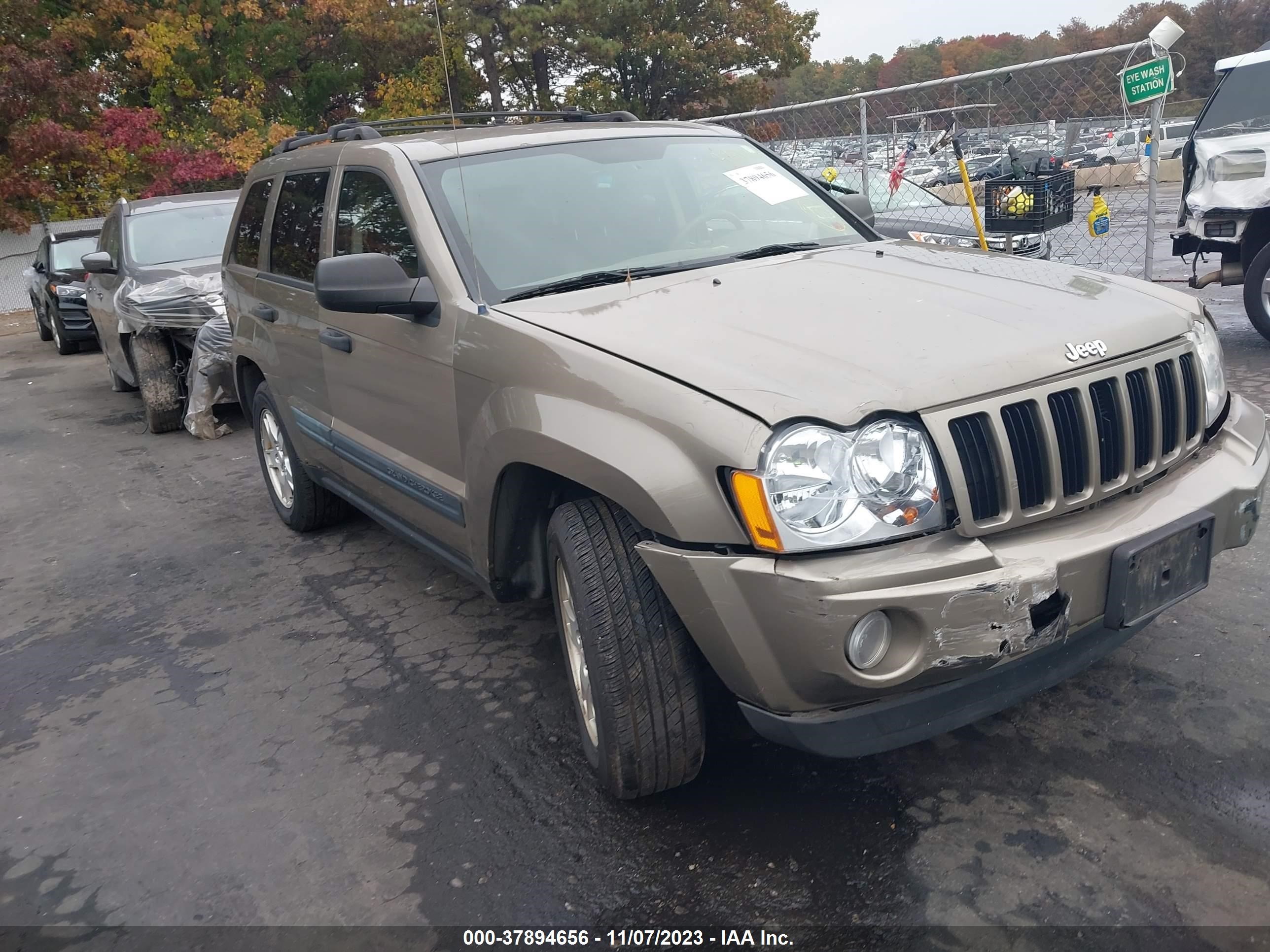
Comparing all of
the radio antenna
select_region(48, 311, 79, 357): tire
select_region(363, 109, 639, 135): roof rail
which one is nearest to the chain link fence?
select_region(363, 109, 639, 135): roof rail

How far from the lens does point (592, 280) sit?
333 cm

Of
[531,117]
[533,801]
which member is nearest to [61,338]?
[531,117]

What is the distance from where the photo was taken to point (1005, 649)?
2332 millimetres

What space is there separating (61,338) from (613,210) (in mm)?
13434

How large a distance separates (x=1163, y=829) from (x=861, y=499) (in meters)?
1.16

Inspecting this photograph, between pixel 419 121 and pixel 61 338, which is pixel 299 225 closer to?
pixel 419 121

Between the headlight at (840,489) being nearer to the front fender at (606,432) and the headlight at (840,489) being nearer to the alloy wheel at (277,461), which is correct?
the front fender at (606,432)

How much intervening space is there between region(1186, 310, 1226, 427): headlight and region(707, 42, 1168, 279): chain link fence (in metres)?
4.68

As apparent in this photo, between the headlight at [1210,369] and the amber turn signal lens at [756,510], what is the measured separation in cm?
146

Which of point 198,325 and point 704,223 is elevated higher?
point 704,223

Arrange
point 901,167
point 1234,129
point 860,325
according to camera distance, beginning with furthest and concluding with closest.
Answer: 1. point 901,167
2. point 1234,129
3. point 860,325

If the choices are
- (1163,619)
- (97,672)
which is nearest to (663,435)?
(1163,619)

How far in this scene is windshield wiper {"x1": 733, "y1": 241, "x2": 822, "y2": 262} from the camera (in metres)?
3.59

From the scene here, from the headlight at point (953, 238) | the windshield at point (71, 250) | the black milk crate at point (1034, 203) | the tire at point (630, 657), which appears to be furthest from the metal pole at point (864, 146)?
→ the windshield at point (71, 250)
